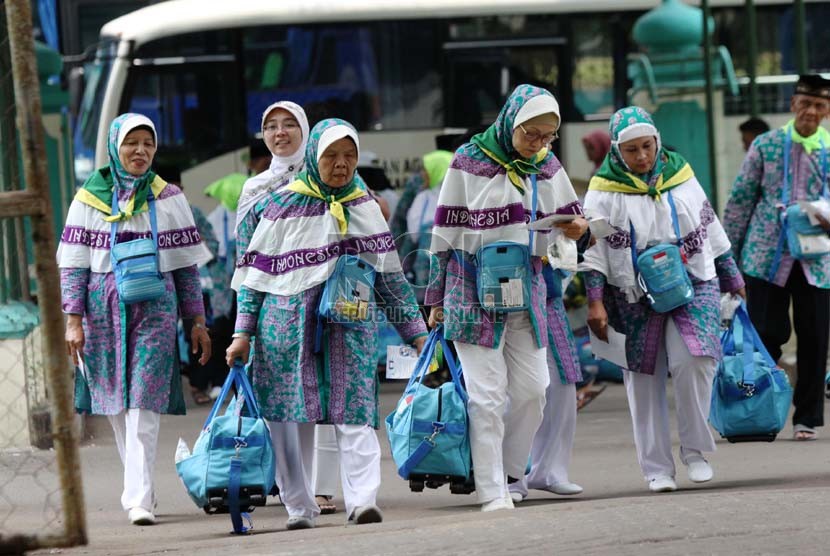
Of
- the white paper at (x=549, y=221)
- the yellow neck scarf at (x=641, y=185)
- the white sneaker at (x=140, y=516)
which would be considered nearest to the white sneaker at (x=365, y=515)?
the white sneaker at (x=140, y=516)

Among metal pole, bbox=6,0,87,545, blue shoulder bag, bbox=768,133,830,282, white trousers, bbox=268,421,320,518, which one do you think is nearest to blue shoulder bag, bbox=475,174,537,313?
white trousers, bbox=268,421,320,518

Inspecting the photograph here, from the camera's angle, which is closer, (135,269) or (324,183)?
(324,183)

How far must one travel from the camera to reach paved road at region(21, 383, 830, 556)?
5531 millimetres

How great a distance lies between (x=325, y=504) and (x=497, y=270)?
1.50 meters

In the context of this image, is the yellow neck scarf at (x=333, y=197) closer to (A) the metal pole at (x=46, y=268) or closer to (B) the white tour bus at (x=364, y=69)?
(A) the metal pole at (x=46, y=268)

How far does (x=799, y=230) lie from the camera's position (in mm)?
8633

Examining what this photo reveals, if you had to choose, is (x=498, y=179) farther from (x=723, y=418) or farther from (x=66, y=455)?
(x=66, y=455)

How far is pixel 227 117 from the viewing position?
52.7ft

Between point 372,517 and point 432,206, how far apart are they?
5.80 m

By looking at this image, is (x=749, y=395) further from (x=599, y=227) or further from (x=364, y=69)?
(x=364, y=69)

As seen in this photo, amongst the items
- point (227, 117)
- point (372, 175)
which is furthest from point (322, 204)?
point (227, 117)

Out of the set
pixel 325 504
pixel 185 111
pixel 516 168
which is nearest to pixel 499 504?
pixel 325 504

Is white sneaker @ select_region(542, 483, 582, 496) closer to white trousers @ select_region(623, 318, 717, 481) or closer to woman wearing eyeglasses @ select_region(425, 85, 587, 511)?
white trousers @ select_region(623, 318, 717, 481)

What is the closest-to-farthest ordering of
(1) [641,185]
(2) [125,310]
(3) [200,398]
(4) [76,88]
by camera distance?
1. (2) [125,310]
2. (1) [641,185]
3. (3) [200,398]
4. (4) [76,88]
